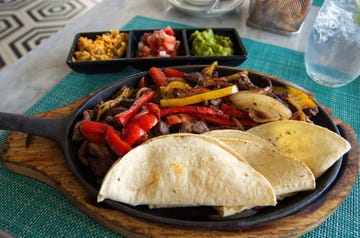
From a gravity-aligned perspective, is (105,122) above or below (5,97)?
above

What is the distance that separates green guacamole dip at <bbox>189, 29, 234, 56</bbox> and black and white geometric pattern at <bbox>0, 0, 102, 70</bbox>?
76.8 inches

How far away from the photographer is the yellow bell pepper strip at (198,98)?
1.37m

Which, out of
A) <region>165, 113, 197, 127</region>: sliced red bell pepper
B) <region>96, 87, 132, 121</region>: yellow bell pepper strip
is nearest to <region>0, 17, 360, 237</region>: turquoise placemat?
<region>96, 87, 132, 121</region>: yellow bell pepper strip

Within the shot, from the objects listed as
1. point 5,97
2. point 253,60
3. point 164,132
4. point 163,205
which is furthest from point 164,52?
point 163,205

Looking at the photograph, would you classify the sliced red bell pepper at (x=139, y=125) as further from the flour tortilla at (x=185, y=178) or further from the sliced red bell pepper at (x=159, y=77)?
the sliced red bell pepper at (x=159, y=77)

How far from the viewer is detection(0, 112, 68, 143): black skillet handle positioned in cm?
120

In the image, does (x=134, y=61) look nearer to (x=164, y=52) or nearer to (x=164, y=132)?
(x=164, y=52)

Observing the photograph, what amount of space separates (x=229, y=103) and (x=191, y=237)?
67 centimetres

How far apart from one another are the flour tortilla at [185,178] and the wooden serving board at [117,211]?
9cm

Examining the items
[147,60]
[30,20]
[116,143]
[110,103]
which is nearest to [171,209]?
[116,143]

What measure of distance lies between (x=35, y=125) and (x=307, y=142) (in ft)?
3.71

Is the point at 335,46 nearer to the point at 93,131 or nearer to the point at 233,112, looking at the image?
the point at 233,112

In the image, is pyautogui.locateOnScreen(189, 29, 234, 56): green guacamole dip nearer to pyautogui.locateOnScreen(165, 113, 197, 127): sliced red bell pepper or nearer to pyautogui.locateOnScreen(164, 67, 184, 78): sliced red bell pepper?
pyautogui.locateOnScreen(164, 67, 184, 78): sliced red bell pepper

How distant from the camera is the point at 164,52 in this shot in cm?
193
